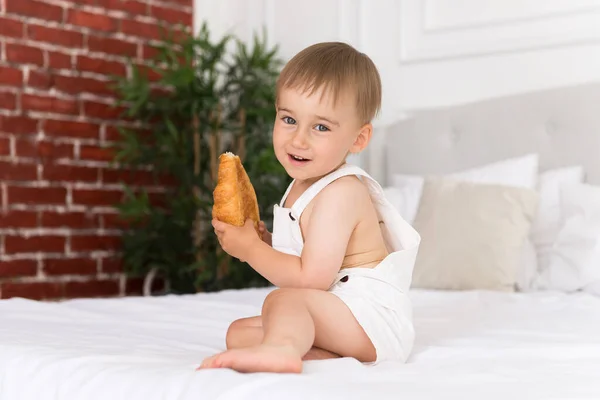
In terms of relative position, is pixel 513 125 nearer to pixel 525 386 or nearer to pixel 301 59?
pixel 301 59

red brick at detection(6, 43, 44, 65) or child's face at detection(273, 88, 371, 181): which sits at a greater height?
red brick at detection(6, 43, 44, 65)

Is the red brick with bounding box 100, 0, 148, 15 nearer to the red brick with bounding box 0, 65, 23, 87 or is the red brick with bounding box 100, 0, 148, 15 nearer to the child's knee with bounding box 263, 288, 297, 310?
the red brick with bounding box 0, 65, 23, 87

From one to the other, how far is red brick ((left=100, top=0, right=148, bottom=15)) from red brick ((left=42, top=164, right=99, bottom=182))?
76cm

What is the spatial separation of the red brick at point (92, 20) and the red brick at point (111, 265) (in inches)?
41.2

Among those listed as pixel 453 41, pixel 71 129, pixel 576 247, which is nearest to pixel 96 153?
pixel 71 129

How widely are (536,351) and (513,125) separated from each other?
1759mm

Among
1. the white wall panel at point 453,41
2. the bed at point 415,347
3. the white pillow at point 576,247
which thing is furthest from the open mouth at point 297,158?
the white wall panel at point 453,41

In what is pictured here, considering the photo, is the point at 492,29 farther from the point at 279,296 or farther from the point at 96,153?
the point at 279,296

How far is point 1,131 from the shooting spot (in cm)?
328

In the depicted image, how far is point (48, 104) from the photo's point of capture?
3.45m

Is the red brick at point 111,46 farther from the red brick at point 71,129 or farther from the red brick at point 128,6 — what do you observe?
the red brick at point 71,129

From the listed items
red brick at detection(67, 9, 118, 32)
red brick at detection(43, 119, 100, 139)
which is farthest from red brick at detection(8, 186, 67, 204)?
red brick at detection(67, 9, 118, 32)

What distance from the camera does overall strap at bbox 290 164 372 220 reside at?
1.54 metres

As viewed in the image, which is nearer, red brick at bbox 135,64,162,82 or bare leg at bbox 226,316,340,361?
bare leg at bbox 226,316,340,361
